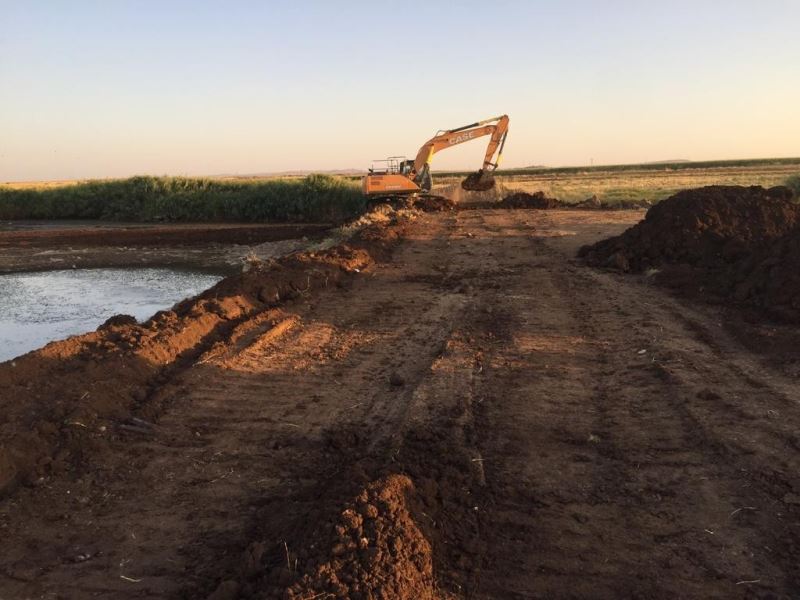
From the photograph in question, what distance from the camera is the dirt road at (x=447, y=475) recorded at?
3424 millimetres

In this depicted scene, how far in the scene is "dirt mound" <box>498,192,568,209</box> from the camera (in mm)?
28936

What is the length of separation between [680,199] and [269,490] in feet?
41.5

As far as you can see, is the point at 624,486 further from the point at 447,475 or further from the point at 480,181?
the point at 480,181

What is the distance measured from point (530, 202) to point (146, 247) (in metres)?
17.6

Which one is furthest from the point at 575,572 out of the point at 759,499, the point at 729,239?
the point at 729,239

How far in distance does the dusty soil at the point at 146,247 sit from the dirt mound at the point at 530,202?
30.1 ft

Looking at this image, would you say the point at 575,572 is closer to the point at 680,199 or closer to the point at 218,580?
the point at 218,580

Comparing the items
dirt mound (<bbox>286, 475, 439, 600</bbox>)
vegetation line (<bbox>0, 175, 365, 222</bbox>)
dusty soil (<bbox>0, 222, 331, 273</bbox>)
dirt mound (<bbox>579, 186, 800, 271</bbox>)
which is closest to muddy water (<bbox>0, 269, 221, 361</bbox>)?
dusty soil (<bbox>0, 222, 331, 273</bbox>)

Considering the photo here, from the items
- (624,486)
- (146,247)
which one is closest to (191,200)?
(146,247)

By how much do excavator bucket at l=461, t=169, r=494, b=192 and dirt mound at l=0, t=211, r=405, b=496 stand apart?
712 inches

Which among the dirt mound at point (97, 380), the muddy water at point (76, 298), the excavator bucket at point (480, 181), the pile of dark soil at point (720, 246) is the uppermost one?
the excavator bucket at point (480, 181)

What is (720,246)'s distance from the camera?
12211 mm

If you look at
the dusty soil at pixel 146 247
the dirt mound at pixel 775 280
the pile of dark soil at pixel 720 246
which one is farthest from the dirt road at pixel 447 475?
the dusty soil at pixel 146 247

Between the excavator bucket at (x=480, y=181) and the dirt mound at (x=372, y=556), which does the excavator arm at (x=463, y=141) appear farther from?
the dirt mound at (x=372, y=556)
